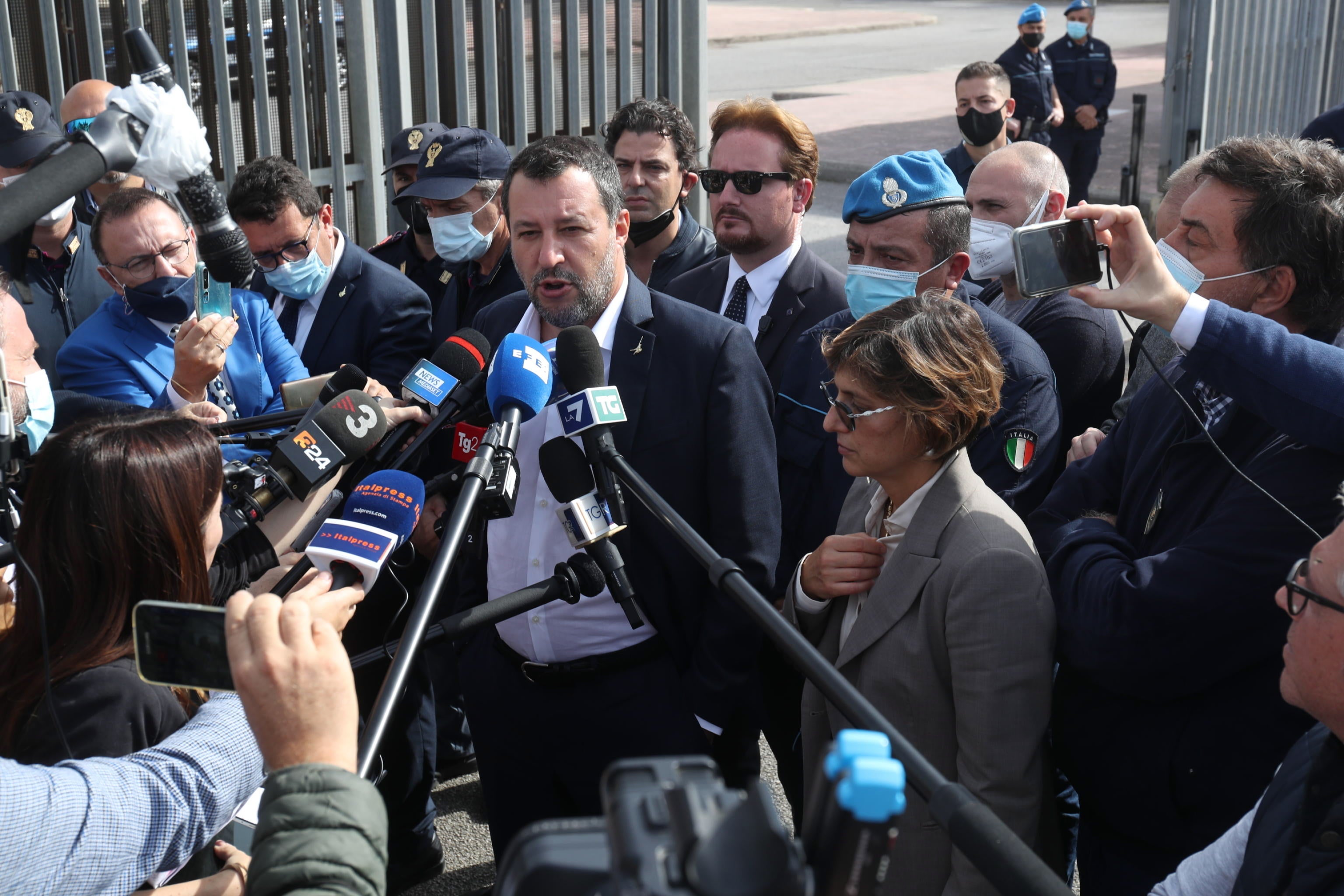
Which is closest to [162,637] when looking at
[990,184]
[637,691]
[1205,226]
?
[637,691]

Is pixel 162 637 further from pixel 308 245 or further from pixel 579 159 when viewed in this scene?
pixel 308 245

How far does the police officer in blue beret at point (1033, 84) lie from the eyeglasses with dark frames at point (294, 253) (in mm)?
8715

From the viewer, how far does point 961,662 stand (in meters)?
2.16

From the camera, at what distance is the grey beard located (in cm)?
280

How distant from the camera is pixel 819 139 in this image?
16.9 metres

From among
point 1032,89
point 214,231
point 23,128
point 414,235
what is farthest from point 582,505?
point 1032,89

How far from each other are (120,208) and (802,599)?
8.24 feet

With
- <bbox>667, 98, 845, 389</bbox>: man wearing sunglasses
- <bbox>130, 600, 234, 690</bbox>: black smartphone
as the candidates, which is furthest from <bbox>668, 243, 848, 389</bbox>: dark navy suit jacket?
<bbox>130, 600, 234, 690</bbox>: black smartphone

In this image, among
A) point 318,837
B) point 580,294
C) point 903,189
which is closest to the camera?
point 318,837

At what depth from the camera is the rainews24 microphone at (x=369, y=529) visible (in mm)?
1770

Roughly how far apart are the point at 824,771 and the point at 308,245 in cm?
357

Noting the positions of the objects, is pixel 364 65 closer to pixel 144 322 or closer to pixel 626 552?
pixel 144 322

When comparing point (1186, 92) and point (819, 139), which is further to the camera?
point (819, 139)

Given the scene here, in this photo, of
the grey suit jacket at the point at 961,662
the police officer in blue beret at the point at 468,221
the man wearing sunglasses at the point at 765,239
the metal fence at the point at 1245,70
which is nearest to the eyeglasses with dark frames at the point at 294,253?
the police officer in blue beret at the point at 468,221
